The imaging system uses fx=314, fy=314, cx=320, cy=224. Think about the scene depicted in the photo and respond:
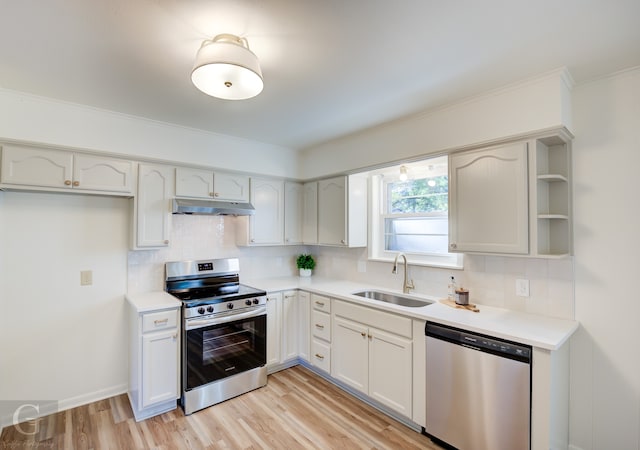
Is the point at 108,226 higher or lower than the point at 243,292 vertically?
higher

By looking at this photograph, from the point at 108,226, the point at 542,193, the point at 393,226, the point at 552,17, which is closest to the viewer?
the point at 552,17

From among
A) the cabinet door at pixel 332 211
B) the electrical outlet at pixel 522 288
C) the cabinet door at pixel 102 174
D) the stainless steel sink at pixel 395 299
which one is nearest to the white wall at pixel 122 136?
the cabinet door at pixel 102 174

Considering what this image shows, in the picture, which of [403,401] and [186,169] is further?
[186,169]

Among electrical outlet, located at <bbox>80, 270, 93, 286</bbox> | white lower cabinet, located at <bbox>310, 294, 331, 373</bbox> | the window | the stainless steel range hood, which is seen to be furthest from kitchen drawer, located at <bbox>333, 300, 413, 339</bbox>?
electrical outlet, located at <bbox>80, 270, 93, 286</bbox>

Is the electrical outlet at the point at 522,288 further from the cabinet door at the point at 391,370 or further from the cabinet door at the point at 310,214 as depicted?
the cabinet door at the point at 310,214

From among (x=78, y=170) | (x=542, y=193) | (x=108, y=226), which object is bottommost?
(x=108, y=226)

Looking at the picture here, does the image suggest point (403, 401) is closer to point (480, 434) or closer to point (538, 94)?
point (480, 434)

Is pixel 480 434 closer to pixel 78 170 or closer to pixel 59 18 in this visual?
pixel 59 18

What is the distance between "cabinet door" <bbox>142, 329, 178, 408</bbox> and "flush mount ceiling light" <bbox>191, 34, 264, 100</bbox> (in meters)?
1.96

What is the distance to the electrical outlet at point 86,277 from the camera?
2.71m

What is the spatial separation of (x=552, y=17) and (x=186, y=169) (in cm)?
285

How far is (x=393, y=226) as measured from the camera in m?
3.40

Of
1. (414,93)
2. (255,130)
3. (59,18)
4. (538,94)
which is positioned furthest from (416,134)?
(59,18)

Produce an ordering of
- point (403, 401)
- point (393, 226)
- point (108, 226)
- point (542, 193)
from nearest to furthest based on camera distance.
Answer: point (542, 193)
point (403, 401)
point (108, 226)
point (393, 226)
